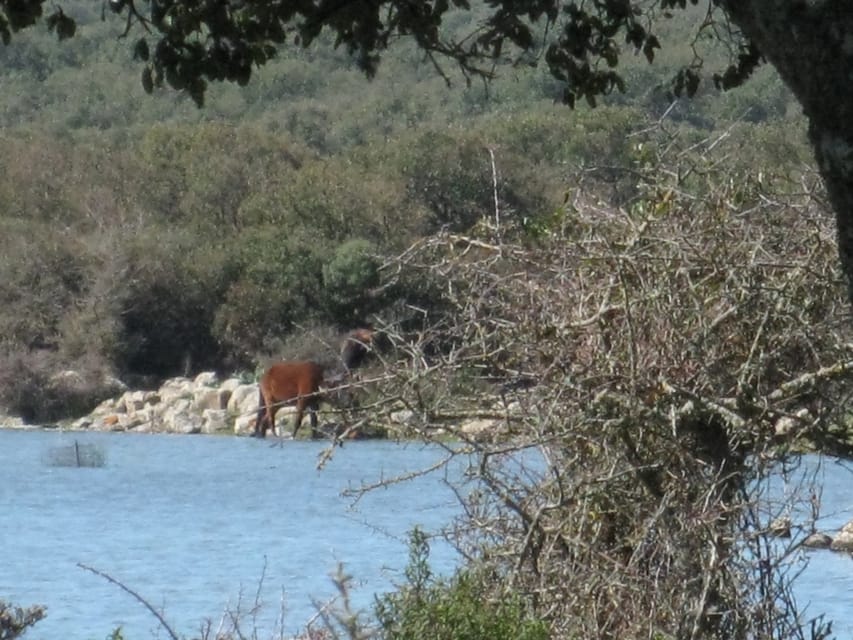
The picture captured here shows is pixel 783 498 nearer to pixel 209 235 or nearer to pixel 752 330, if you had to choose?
pixel 752 330

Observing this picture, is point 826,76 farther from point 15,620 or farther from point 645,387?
point 15,620

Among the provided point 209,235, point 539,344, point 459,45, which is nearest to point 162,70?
point 459,45

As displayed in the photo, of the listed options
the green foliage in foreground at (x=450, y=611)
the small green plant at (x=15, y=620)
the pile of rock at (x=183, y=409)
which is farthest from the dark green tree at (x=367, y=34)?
the pile of rock at (x=183, y=409)

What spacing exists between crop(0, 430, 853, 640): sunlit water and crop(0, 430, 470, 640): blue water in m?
0.03

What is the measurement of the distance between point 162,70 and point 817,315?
2497 millimetres

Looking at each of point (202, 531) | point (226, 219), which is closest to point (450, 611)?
point (202, 531)

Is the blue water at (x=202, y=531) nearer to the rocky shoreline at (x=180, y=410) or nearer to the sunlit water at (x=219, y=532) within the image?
the sunlit water at (x=219, y=532)

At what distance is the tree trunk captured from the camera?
3.25 meters

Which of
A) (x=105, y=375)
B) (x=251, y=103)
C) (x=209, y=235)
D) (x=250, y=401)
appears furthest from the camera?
(x=251, y=103)

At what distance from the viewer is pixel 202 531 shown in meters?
15.9

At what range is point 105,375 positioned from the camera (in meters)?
33.6

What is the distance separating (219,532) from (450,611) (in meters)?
9.24

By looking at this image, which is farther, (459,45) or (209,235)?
(209,235)

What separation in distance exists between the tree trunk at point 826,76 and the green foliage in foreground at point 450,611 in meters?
3.57
